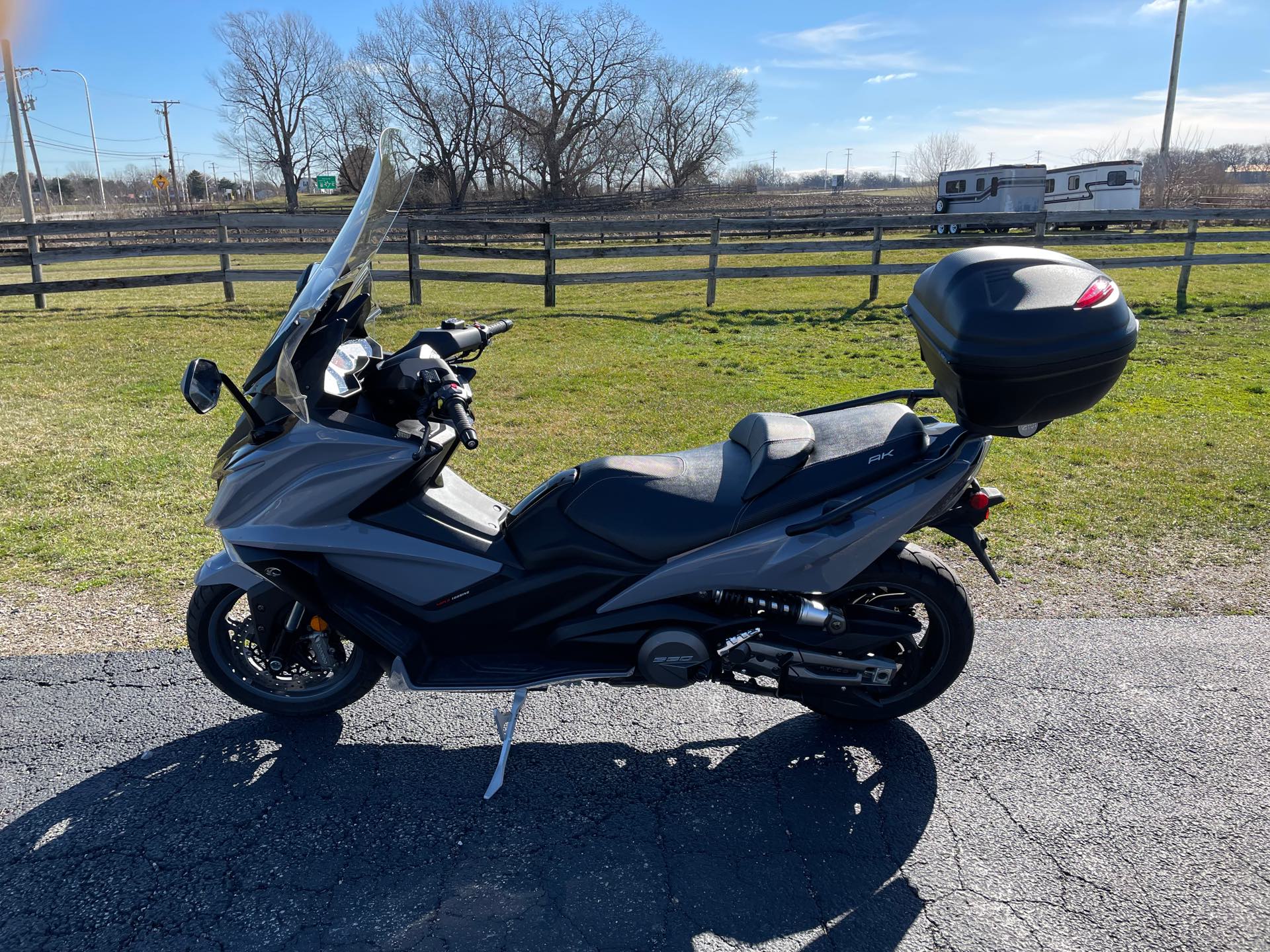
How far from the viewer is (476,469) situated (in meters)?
5.72

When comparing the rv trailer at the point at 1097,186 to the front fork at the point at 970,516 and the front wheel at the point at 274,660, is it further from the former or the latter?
the front wheel at the point at 274,660

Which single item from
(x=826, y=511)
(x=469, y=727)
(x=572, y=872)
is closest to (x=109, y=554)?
(x=469, y=727)

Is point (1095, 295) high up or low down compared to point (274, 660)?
up

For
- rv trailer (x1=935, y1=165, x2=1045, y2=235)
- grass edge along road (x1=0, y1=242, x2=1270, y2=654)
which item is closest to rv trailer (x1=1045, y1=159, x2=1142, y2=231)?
rv trailer (x1=935, y1=165, x2=1045, y2=235)

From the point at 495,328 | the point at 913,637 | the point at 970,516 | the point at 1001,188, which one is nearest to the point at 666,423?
the point at 495,328

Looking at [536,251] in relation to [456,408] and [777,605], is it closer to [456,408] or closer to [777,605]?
[456,408]

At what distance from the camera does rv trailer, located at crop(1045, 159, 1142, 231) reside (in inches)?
1284

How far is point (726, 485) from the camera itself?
2.67 meters

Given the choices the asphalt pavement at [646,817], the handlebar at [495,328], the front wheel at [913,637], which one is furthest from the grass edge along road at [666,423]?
the handlebar at [495,328]

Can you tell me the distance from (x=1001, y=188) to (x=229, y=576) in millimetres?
37908

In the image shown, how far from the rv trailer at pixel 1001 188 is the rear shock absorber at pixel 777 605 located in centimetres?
3513

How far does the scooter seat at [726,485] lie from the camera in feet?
8.58

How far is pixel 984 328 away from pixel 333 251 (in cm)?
200

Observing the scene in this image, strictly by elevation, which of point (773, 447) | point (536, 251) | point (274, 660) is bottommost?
point (274, 660)
